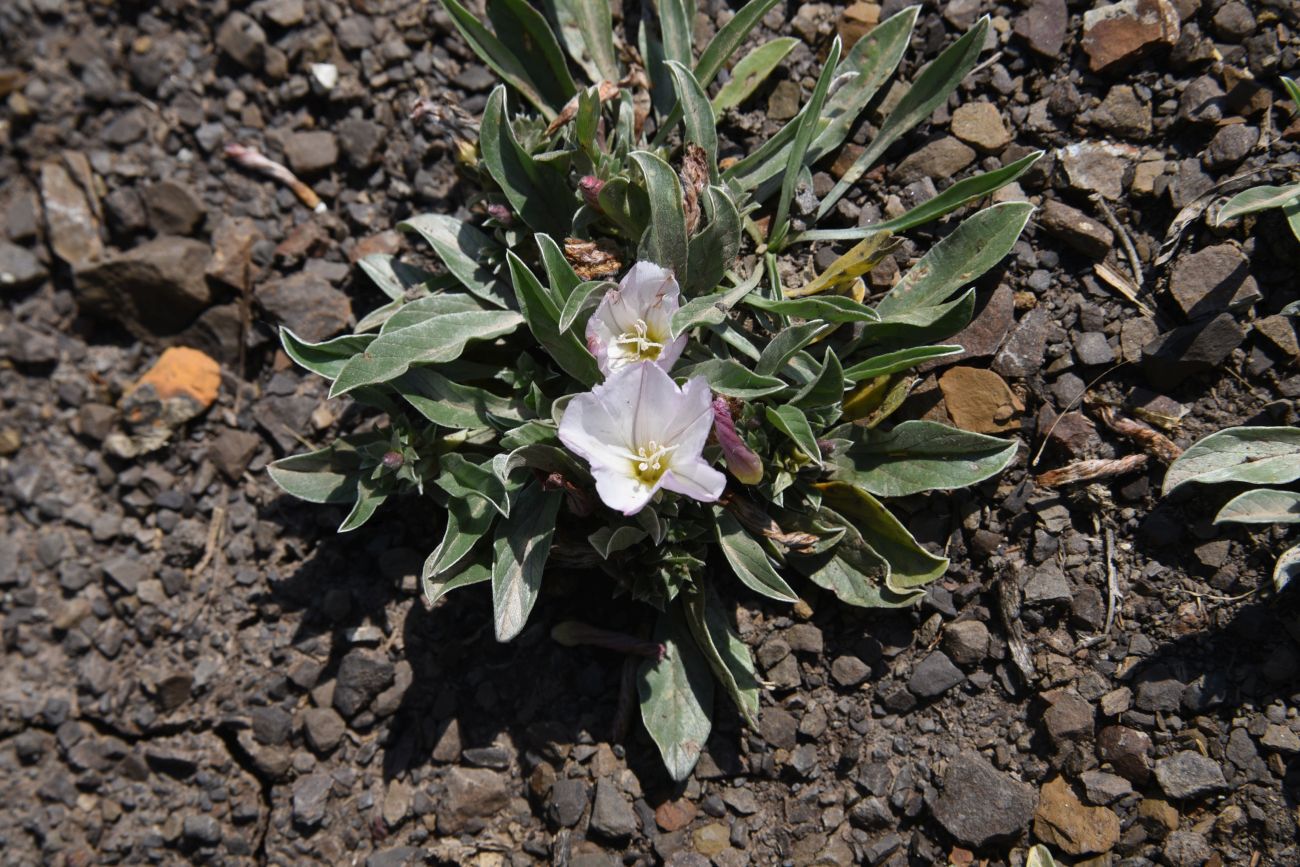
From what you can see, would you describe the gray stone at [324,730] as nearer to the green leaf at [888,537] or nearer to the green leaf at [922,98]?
the green leaf at [888,537]

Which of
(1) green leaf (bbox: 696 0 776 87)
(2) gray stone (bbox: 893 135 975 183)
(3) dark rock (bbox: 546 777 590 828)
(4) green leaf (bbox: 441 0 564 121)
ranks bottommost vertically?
(3) dark rock (bbox: 546 777 590 828)

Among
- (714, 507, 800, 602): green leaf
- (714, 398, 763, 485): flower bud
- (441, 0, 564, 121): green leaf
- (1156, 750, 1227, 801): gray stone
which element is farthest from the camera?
(441, 0, 564, 121): green leaf

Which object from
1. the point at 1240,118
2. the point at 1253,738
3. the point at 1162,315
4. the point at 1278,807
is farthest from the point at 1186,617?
the point at 1240,118

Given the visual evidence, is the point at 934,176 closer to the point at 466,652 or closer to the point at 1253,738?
the point at 1253,738

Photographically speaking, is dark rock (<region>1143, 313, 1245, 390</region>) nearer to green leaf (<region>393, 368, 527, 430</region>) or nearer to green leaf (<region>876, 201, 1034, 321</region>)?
green leaf (<region>876, 201, 1034, 321</region>)

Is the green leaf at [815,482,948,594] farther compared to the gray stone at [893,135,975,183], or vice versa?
the gray stone at [893,135,975,183]

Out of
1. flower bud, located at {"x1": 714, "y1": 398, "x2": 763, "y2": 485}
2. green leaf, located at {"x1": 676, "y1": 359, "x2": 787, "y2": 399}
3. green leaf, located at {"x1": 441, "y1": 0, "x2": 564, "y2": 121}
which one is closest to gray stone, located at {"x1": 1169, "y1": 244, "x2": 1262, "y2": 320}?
green leaf, located at {"x1": 676, "y1": 359, "x2": 787, "y2": 399}

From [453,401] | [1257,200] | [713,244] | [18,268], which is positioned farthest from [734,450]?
[18,268]
